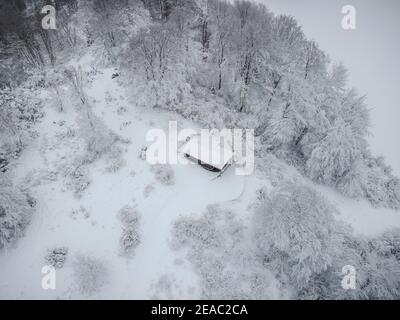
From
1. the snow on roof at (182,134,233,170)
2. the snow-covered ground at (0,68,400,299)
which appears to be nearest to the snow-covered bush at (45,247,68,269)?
the snow-covered ground at (0,68,400,299)

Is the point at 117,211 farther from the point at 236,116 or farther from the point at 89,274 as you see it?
the point at 236,116

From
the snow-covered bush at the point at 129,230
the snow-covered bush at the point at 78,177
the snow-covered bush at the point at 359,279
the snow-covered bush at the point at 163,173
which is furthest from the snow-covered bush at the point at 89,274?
the snow-covered bush at the point at 359,279

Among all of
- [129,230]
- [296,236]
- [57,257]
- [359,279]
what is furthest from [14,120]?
[359,279]

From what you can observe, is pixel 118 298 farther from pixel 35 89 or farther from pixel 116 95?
pixel 35 89

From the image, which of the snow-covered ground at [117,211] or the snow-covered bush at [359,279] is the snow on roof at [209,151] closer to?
the snow-covered ground at [117,211]

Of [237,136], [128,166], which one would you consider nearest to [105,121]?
[128,166]
